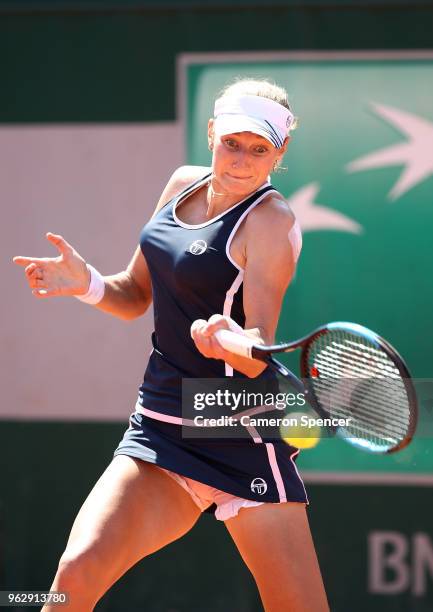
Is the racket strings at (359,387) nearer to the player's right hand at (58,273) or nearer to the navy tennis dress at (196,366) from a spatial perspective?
the navy tennis dress at (196,366)

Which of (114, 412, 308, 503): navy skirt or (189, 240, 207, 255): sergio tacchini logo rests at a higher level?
(189, 240, 207, 255): sergio tacchini logo

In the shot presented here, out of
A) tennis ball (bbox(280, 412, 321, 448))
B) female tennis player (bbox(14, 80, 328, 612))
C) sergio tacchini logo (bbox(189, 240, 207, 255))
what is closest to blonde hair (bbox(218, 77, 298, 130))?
female tennis player (bbox(14, 80, 328, 612))

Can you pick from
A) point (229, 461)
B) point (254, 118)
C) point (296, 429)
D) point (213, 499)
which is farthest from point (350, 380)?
point (254, 118)

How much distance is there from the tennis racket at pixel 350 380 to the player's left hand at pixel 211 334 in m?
0.02

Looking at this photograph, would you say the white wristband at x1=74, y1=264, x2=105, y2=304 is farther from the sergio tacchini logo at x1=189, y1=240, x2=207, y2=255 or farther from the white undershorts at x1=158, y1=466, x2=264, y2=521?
the white undershorts at x1=158, y1=466, x2=264, y2=521

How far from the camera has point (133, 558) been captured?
2.73 m

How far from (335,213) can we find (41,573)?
2043 millimetres

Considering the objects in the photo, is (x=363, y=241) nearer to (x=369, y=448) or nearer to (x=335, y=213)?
(x=335, y=213)

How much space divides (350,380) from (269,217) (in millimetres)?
481

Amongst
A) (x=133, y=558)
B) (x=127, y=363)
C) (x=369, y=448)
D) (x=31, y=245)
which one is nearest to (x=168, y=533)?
(x=133, y=558)

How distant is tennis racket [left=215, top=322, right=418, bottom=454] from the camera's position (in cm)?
253

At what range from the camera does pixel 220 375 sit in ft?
9.32

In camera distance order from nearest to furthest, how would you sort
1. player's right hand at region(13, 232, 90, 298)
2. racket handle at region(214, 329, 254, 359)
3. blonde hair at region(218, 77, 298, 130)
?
racket handle at region(214, 329, 254, 359) < blonde hair at region(218, 77, 298, 130) < player's right hand at region(13, 232, 90, 298)

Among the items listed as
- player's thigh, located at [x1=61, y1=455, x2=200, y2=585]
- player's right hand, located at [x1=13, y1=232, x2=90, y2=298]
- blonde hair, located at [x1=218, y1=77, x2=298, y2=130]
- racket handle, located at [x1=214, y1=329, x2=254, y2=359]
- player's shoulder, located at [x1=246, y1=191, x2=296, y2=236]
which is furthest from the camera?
player's right hand, located at [x1=13, y1=232, x2=90, y2=298]
